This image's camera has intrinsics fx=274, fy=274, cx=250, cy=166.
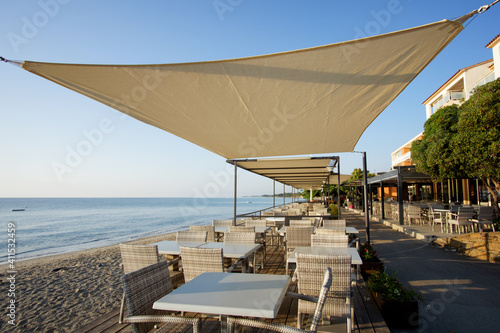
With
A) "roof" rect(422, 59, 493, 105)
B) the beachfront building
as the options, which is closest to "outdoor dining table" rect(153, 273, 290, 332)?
the beachfront building

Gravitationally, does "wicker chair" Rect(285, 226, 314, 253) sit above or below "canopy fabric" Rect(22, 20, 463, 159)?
below

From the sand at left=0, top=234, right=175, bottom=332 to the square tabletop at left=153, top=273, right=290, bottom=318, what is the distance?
2747 millimetres

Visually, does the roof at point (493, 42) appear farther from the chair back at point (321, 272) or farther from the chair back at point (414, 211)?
the chair back at point (321, 272)

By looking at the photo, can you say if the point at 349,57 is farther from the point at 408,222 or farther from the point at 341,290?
the point at 408,222

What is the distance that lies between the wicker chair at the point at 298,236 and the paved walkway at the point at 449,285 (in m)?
1.66

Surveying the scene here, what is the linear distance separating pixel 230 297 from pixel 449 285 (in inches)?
168

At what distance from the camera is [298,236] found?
172 inches

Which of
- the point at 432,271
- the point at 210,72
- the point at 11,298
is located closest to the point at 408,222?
the point at 432,271

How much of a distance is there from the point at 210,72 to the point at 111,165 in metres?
6.37

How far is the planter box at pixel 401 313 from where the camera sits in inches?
113

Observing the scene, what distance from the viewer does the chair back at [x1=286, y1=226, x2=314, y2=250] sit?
171 inches

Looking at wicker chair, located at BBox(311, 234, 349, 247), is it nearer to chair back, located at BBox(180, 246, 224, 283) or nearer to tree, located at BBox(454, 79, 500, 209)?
chair back, located at BBox(180, 246, 224, 283)

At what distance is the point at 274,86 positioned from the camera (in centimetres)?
267

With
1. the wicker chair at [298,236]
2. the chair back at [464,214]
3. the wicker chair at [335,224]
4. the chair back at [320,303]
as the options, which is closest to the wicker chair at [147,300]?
the chair back at [320,303]
